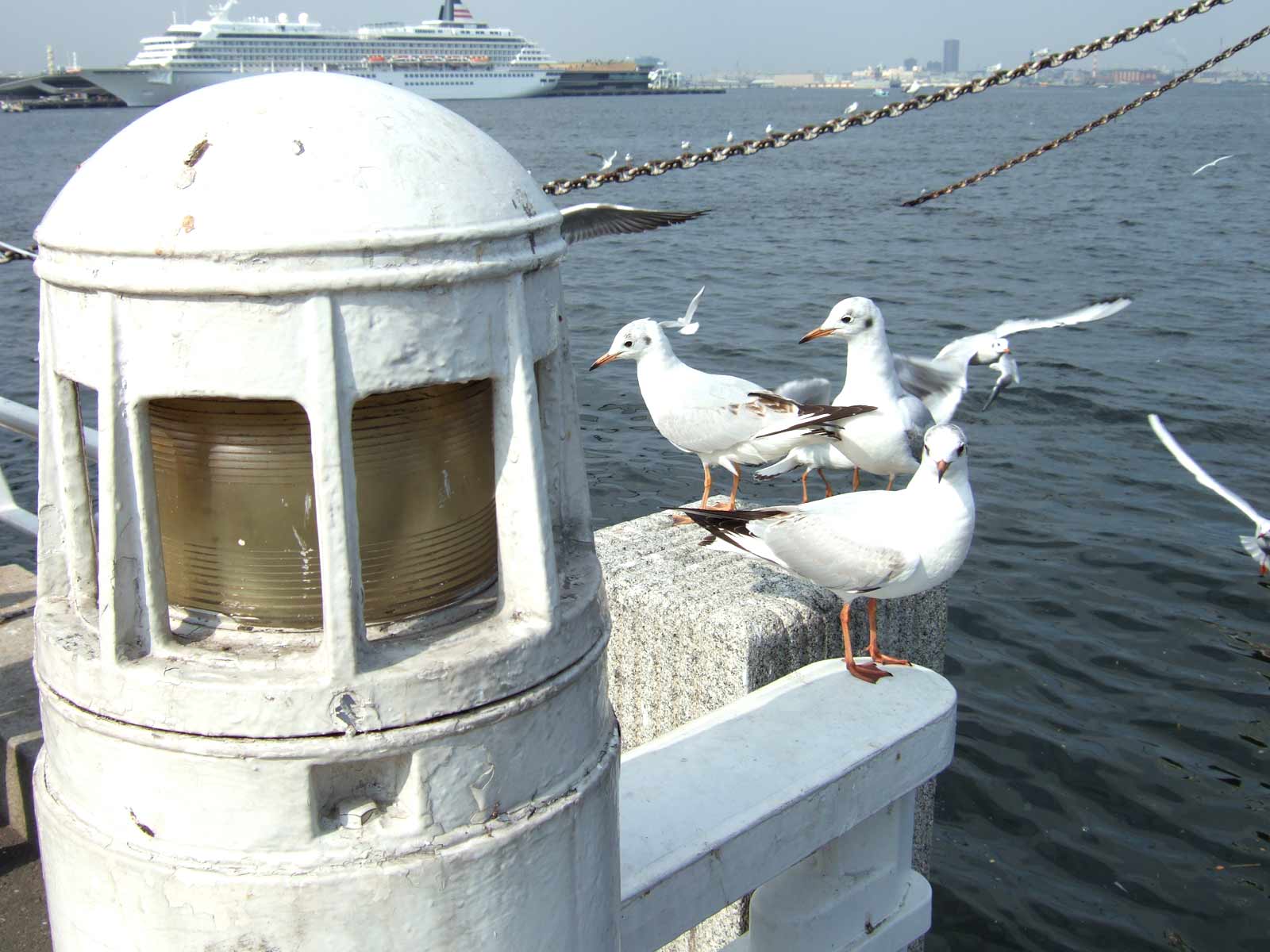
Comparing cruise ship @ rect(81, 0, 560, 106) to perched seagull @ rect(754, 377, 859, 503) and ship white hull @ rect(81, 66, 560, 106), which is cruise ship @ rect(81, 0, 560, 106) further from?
perched seagull @ rect(754, 377, 859, 503)

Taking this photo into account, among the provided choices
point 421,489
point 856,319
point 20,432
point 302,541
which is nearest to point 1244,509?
point 856,319

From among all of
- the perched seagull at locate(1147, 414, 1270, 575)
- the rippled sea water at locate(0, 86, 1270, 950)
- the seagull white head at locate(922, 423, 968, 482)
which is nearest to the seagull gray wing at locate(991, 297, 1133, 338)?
the perched seagull at locate(1147, 414, 1270, 575)

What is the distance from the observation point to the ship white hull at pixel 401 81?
85.8 metres

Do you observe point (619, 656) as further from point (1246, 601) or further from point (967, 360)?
point (1246, 601)

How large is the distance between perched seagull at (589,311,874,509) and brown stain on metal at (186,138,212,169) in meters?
4.40

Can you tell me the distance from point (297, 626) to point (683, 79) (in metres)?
157

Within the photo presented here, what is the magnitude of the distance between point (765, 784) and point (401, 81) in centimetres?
10040

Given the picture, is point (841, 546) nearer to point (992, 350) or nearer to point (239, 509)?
Answer: point (239, 509)

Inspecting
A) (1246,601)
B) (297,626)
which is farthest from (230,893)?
(1246,601)

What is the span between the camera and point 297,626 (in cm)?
149

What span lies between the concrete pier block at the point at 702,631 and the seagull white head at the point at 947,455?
17.7 inches

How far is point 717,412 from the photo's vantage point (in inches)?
238

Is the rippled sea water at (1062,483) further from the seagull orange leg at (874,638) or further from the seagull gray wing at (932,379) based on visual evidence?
the seagull orange leg at (874,638)

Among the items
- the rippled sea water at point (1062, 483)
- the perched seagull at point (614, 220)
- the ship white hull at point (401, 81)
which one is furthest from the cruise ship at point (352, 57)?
the perched seagull at point (614, 220)
